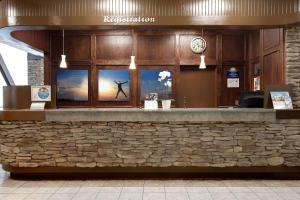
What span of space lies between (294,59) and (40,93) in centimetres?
437

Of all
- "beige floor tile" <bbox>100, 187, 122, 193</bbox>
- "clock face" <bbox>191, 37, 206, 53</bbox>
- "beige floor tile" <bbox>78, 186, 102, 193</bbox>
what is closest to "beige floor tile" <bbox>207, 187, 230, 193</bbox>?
"beige floor tile" <bbox>100, 187, 122, 193</bbox>

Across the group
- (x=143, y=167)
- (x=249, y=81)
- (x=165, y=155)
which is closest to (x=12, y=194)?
(x=143, y=167)

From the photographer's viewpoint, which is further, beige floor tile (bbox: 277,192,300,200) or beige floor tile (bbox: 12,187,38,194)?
beige floor tile (bbox: 12,187,38,194)

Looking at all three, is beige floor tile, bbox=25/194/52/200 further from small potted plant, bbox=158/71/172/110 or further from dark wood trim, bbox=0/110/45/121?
small potted plant, bbox=158/71/172/110

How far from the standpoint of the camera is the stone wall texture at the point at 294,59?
5258mm

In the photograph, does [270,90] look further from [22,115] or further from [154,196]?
[22,115]

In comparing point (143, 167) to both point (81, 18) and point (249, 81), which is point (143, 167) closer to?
point (81, 18)

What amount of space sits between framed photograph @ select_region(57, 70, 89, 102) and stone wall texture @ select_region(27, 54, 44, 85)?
0.48 metres

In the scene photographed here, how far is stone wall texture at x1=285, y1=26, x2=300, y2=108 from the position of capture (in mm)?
5258

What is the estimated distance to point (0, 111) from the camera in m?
5.20

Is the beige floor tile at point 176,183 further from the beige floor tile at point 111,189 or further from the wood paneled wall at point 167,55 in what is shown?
the wood paneled wall at point 167,55

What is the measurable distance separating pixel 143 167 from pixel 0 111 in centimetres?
255

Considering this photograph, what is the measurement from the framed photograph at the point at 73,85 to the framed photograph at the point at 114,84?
0.38m

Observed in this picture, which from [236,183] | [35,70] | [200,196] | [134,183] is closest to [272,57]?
[236,183]
